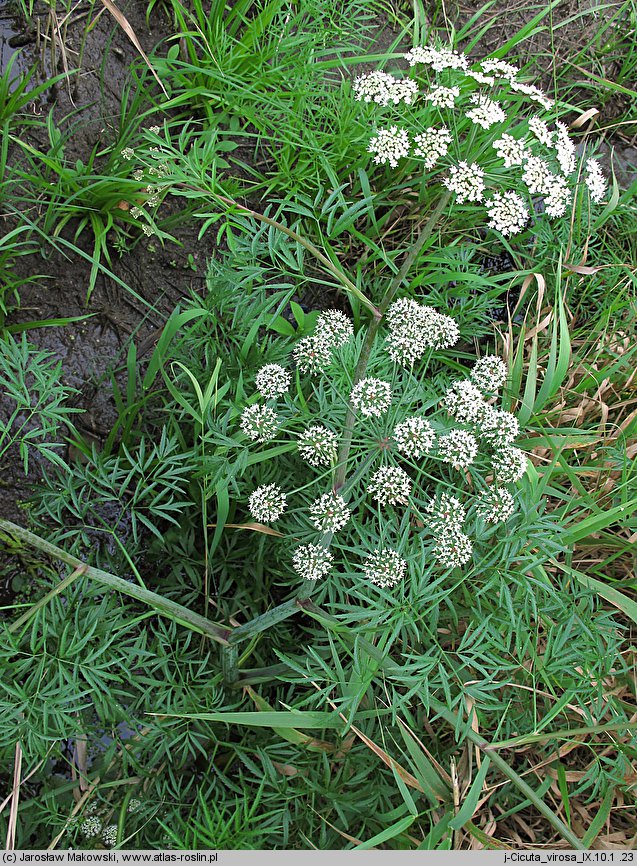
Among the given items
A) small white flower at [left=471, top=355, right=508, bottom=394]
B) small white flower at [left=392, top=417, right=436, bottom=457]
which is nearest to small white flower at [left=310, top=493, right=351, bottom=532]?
small white flower at [left=392, top=417, right=436, bottom=457]

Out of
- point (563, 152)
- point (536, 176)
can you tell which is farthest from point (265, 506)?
point (563, 152)

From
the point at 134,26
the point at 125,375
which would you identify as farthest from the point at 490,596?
the point at 134,26

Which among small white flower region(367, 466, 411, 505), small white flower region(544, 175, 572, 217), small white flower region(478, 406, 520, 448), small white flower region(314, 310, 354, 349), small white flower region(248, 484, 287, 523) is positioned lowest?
small white flower region(248, 484, 287, 523)

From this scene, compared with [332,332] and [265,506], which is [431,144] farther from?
[265,506]

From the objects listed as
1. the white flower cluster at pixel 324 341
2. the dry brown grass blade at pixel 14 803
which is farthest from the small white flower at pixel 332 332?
the dry brown grass blade at pixel 14 803

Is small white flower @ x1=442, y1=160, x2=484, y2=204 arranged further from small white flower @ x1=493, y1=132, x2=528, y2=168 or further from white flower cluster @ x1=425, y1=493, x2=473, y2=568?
white flower cluster @ x1=425, y1=493, x2=473, y2=568

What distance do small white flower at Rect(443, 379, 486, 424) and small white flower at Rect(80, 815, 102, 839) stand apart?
200 cm

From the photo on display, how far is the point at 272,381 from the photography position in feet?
7.07

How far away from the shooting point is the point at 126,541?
2.80m

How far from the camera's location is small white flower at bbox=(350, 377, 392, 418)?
6.28 ft

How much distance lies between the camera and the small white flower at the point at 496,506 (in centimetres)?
207

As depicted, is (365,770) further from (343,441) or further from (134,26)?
(134,26)

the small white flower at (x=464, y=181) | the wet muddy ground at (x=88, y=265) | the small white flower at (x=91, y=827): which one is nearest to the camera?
the small white flower at (x=464, y=181)

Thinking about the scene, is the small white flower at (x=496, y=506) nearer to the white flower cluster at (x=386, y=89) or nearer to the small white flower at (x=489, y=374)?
the small white flower at (x=489, y=374)
